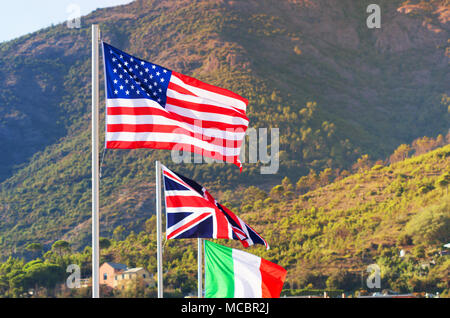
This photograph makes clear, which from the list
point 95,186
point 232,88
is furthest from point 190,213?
point 232,88

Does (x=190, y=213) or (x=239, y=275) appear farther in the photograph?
(x=190, y=213)

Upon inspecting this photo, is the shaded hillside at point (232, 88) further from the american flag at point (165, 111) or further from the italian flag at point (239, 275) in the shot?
the american flag at point (165, 111)

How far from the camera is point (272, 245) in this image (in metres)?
85.2

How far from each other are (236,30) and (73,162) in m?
50.1

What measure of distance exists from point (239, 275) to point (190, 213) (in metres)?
1.45

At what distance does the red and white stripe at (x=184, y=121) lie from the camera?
1075 cm

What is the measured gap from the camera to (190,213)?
47.4 feet

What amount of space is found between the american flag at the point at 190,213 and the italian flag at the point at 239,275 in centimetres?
49

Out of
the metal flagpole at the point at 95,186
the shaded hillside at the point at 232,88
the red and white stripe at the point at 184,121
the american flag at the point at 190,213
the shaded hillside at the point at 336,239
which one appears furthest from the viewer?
the shaded hillside at the point at 232,88

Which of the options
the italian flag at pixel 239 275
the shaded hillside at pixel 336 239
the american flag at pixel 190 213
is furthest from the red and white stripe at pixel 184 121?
the shaded hillside at pixel 336 239

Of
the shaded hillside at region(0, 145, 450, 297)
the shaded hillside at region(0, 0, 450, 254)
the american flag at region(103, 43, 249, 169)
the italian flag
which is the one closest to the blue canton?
the american flag at region(103, 43, 249, 169)

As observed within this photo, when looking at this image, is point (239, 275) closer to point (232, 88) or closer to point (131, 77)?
point (131, 77)
